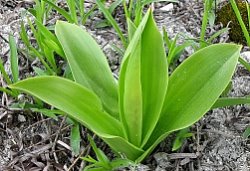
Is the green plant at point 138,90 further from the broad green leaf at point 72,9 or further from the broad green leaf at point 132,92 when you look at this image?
the broad green leaf at point 72,9

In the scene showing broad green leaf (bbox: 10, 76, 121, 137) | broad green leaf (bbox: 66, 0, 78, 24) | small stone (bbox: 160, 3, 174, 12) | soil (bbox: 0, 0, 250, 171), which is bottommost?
soil (bbox: 0, 0, 250, 171)

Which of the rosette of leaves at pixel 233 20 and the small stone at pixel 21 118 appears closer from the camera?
the small stone at pixel 21 118

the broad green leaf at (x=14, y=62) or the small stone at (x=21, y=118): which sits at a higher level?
the broad green leaf at (x=14, y=62)

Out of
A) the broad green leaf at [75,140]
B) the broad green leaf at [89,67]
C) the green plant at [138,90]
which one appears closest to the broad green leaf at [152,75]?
the green plant at [138,90]

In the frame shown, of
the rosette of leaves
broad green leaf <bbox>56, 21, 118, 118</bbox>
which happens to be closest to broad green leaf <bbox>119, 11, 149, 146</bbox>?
broad green leaf <bbox>56, 21, 118, 118</bbox>

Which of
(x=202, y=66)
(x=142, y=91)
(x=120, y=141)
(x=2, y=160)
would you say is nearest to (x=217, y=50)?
(x=202, y=66)

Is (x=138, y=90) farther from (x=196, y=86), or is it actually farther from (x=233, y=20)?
(x=233, y=20)

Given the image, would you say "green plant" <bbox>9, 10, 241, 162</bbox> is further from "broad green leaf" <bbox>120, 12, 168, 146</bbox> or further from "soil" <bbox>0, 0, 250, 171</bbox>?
"soil" <bbox>0, 0, 250, 171</bbox>

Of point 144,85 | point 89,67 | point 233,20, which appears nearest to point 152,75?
point 144,85
